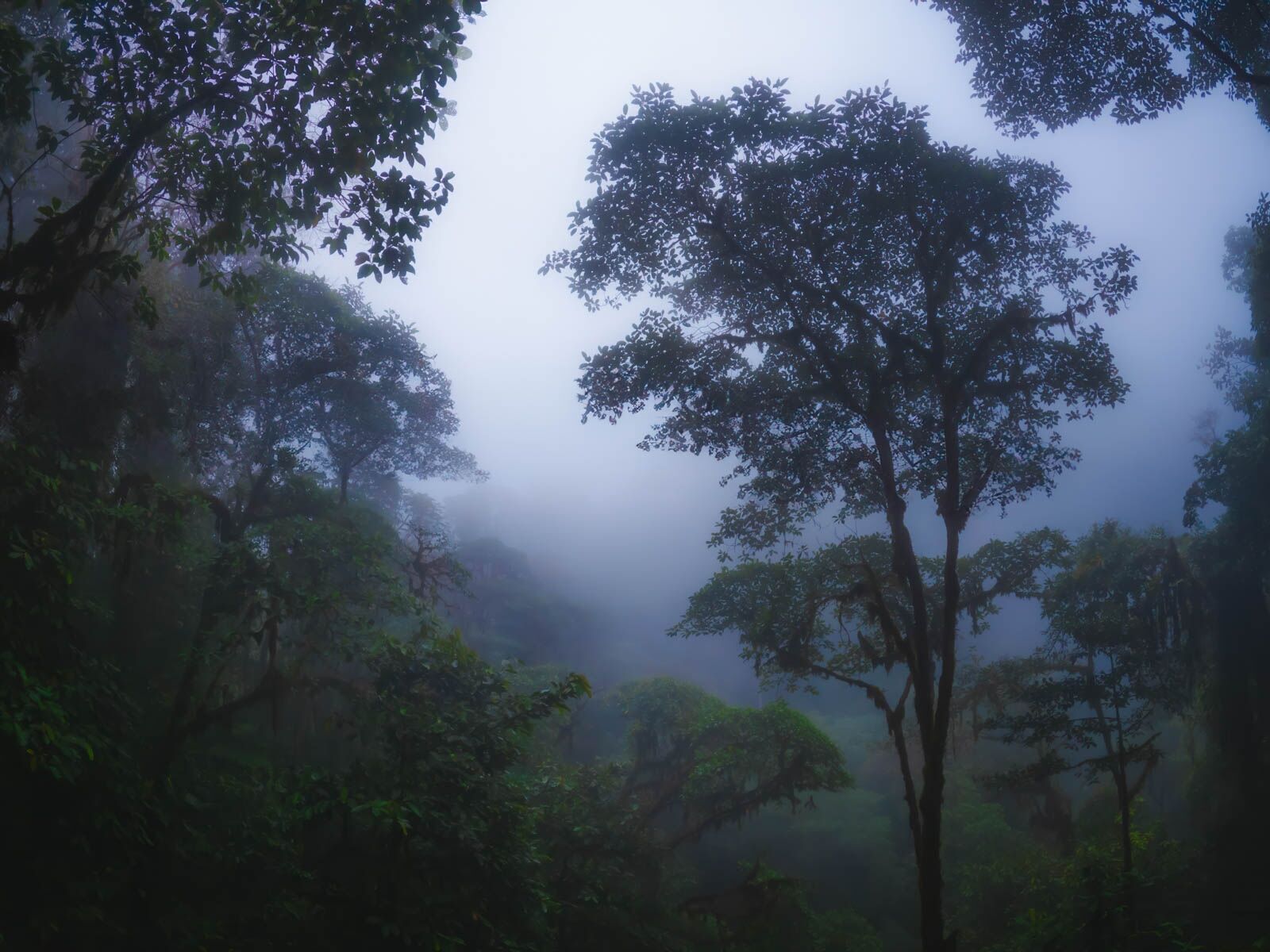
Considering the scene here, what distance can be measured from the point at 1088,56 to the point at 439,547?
43.1 ft

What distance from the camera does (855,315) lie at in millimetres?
8562

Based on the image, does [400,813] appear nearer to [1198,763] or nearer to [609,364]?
[609,364]

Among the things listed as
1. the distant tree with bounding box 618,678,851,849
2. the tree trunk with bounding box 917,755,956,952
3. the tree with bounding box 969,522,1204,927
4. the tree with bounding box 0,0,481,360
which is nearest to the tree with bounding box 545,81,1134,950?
the tree trunk with bounding box 917,755,956,952

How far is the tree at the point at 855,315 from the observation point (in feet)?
26.1

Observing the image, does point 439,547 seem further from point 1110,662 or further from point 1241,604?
point 1241,604

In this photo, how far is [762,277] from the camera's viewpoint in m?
8.91

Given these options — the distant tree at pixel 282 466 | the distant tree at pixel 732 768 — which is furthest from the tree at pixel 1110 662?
the distant tree at pixel 282 466

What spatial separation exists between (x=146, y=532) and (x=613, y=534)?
195 ft

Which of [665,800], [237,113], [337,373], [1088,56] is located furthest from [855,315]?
[665,800]

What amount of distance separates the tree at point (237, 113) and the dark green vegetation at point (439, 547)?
0.04 meters

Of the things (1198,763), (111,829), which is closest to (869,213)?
(111,829)

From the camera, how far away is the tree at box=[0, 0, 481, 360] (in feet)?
19.5

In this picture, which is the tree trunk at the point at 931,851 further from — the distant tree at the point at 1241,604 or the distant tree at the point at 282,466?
Answer: the distant tree at the point at 1241,604

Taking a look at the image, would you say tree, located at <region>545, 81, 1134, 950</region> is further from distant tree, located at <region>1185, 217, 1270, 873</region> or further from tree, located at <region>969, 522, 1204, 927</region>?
distant tree, located at <region>1185, 217, 1270, 873</region>
